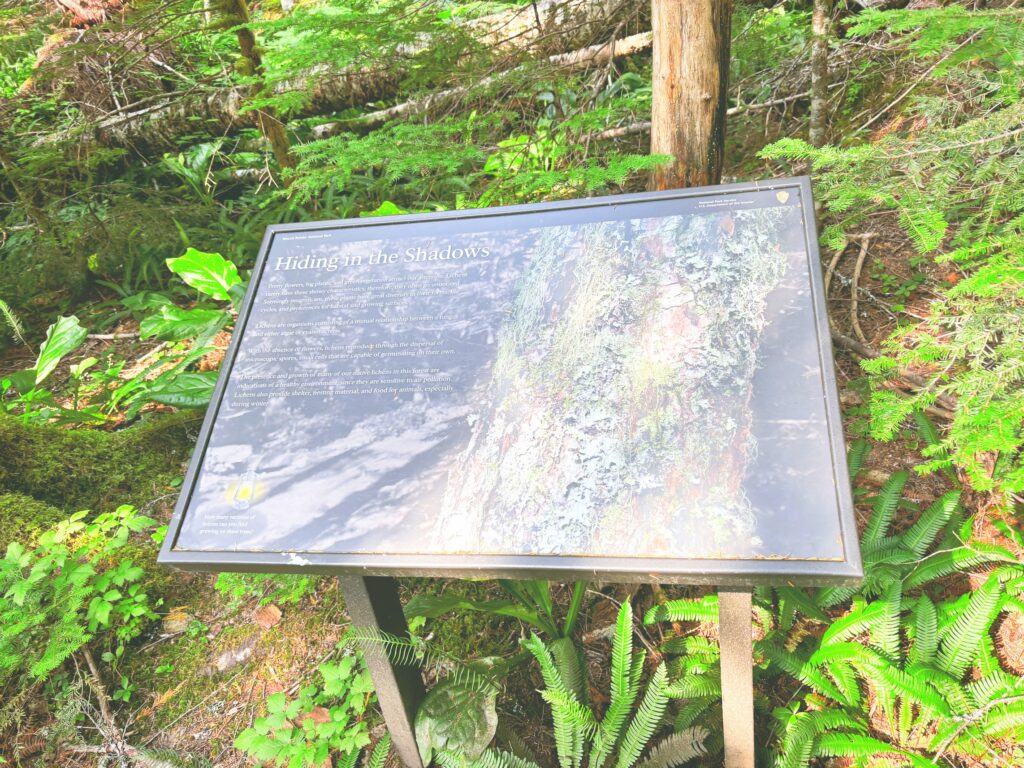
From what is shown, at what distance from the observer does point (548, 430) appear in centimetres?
144

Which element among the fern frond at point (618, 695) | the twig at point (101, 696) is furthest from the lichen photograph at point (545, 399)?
the twig at point (101, 696)

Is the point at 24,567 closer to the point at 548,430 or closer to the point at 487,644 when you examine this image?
the point at 487,644

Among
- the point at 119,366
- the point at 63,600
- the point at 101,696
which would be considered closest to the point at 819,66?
the point at 63,600

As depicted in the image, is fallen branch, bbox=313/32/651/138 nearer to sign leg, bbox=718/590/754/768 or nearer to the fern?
the fern

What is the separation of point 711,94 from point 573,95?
1.50 m

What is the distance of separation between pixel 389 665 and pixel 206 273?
2.76 meters

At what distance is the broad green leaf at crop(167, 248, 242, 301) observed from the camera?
3514mm

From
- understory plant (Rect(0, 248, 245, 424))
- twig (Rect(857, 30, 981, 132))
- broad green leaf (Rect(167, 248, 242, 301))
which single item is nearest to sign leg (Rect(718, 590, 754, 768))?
twig (Rect(857, 30, 981, 132))

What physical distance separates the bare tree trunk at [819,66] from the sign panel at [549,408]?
4.61 feet

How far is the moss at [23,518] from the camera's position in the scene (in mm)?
2574

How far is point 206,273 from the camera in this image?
354cm

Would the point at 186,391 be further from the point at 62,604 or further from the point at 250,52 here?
the point at 250,52

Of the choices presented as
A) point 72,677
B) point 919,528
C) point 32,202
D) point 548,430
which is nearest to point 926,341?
point 919,528

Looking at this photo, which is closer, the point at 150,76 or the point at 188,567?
the point at 188,567
